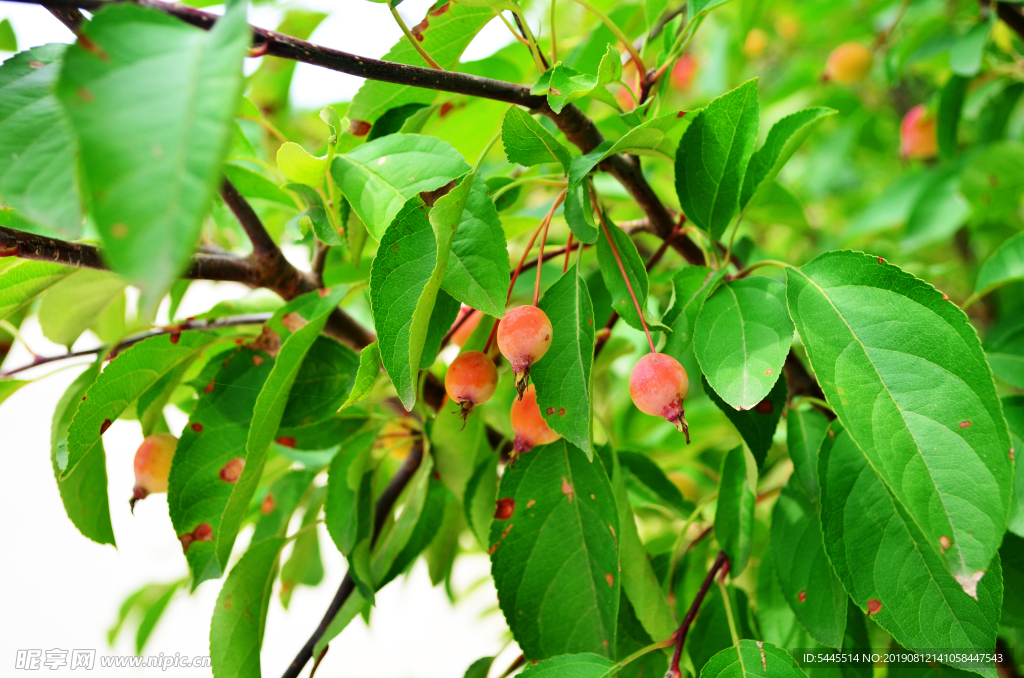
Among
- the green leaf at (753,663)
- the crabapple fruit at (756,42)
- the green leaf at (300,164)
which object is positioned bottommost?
the green leaf at (753,663)

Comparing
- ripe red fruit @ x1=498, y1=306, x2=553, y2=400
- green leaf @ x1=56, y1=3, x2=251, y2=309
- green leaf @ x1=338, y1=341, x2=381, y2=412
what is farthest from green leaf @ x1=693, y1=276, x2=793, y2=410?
green leaf @ x1=56, y1=3, x2=251, y2=309

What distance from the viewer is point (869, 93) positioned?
1495 mm

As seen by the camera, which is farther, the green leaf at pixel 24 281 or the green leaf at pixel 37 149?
the green leaf at pixel 24 281

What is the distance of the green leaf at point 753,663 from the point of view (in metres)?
0.47

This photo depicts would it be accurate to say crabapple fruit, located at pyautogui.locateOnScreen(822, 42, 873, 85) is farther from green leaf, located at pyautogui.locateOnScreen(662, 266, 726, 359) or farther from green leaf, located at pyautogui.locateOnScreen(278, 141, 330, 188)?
green leaf, located at pyautogui.locateOnScreen(278, 141, 330, 188)

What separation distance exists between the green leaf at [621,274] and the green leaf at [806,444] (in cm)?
23

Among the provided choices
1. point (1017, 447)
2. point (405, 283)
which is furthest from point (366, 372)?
point (1017, 447)

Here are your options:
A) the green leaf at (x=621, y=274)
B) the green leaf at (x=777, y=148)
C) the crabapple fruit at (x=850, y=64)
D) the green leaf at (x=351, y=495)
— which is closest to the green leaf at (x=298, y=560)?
the green leaf at (x=351, y=495)

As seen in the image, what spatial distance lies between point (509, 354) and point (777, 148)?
289 mm

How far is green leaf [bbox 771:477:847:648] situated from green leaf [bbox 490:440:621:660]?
16 cm

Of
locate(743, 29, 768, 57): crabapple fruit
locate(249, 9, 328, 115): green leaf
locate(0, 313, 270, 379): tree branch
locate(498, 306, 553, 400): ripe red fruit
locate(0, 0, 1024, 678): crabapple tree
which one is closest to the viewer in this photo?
locate(0, 0, 1024, 678): crabapple tree

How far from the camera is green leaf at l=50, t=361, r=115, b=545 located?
22.7 inches

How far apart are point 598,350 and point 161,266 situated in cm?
48

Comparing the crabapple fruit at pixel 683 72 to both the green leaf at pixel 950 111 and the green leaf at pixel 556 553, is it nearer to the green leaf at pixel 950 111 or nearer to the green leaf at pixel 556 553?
the green leaf at pixel 950 111
